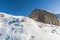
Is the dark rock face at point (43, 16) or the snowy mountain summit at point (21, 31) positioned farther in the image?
the dark rock face at point (43, 16)

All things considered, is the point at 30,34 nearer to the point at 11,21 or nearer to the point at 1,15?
the point at 11,21

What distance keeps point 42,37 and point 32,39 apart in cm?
39

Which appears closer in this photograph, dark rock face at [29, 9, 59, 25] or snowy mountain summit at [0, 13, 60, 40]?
snowy mountain summit at [0, 13, 60, 40]

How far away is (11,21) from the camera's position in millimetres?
5887

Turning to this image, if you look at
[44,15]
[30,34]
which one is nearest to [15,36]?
[30,34]

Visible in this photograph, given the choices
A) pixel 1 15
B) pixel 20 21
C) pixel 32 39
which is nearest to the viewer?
pixel 32 39

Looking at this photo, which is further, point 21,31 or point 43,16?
point 43,16

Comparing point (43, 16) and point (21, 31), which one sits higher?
point (43, 16)

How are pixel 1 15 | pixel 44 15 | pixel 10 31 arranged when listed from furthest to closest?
pixel 44 15, pixel 1 15, pixel 10 31

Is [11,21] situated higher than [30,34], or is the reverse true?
[11,21]

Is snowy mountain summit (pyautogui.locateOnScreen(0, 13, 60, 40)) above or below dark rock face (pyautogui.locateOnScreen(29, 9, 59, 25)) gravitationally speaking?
below

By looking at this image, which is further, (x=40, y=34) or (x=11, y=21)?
(x=11, y=21)

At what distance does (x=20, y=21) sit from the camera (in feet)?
19.1

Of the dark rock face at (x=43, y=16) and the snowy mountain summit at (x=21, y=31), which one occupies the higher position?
the dark rock face at (x=43, y=16)
